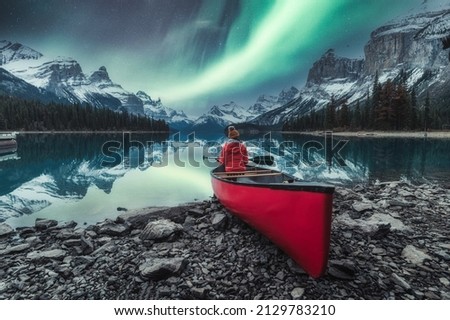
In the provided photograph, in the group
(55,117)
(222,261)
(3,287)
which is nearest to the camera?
(3,287)

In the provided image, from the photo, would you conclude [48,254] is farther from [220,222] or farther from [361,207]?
[361,207]

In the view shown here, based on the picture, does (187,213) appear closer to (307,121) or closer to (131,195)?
(131,195)

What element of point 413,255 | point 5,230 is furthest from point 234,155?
point 5,230

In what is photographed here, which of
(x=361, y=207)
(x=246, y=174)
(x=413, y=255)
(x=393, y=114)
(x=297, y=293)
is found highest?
(x=393, y=114)

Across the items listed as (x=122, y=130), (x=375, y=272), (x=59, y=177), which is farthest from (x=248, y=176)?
(x=122, y=130)

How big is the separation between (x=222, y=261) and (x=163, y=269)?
947 millimetres

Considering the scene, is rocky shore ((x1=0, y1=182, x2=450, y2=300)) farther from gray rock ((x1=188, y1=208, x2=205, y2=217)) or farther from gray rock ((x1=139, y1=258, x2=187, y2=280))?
gray rock ((x1=188, y1=208, x2=205, y2=217))

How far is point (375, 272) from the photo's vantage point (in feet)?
12.5

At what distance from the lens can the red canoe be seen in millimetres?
3451

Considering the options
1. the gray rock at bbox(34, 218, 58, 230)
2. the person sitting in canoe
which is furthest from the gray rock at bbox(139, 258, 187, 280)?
the gray rock at bbox(34, 218, 58, 230)

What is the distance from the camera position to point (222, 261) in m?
4.34

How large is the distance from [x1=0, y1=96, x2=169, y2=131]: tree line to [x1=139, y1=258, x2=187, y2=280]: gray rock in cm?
7658

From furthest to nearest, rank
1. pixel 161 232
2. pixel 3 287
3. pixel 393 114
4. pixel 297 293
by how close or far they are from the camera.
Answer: pixel 393 114 < pixel 161 232 < pixel 3 287 < pixel 297 293
